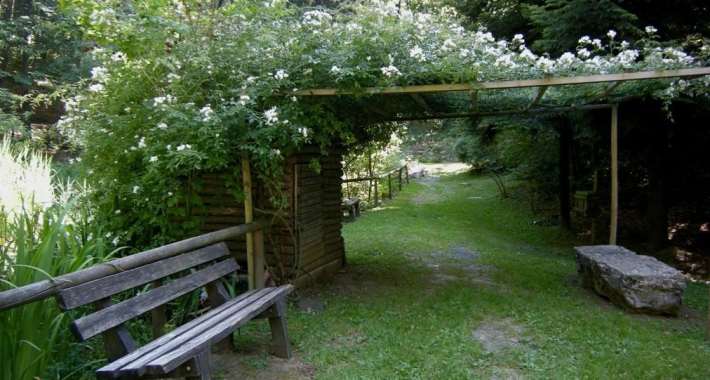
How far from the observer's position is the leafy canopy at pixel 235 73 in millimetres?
4180

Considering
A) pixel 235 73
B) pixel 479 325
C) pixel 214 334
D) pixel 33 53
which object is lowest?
pixel 479 325

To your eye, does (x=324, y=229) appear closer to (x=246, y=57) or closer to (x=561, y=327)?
(x=246, y=57)

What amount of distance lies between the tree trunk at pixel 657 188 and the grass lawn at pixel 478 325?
1521 millimetres

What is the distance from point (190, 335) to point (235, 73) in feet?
8.73

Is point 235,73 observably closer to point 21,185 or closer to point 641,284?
point 21,185

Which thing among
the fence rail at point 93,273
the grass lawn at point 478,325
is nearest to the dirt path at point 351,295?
the grass lawn at point 478,325

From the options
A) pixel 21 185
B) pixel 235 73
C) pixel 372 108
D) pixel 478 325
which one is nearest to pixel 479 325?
pixel 478 325

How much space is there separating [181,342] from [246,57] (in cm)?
288

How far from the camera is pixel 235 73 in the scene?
4.57m

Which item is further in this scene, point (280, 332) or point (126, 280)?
point (280, 332)

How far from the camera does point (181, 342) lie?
2.64 m

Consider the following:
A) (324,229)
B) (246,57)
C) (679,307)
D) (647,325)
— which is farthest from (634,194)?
(246,57)

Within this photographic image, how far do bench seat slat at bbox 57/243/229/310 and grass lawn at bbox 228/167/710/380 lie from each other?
0.95m

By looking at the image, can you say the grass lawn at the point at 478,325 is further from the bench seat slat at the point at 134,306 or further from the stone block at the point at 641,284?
the bench seat slat at the point at 134,306
